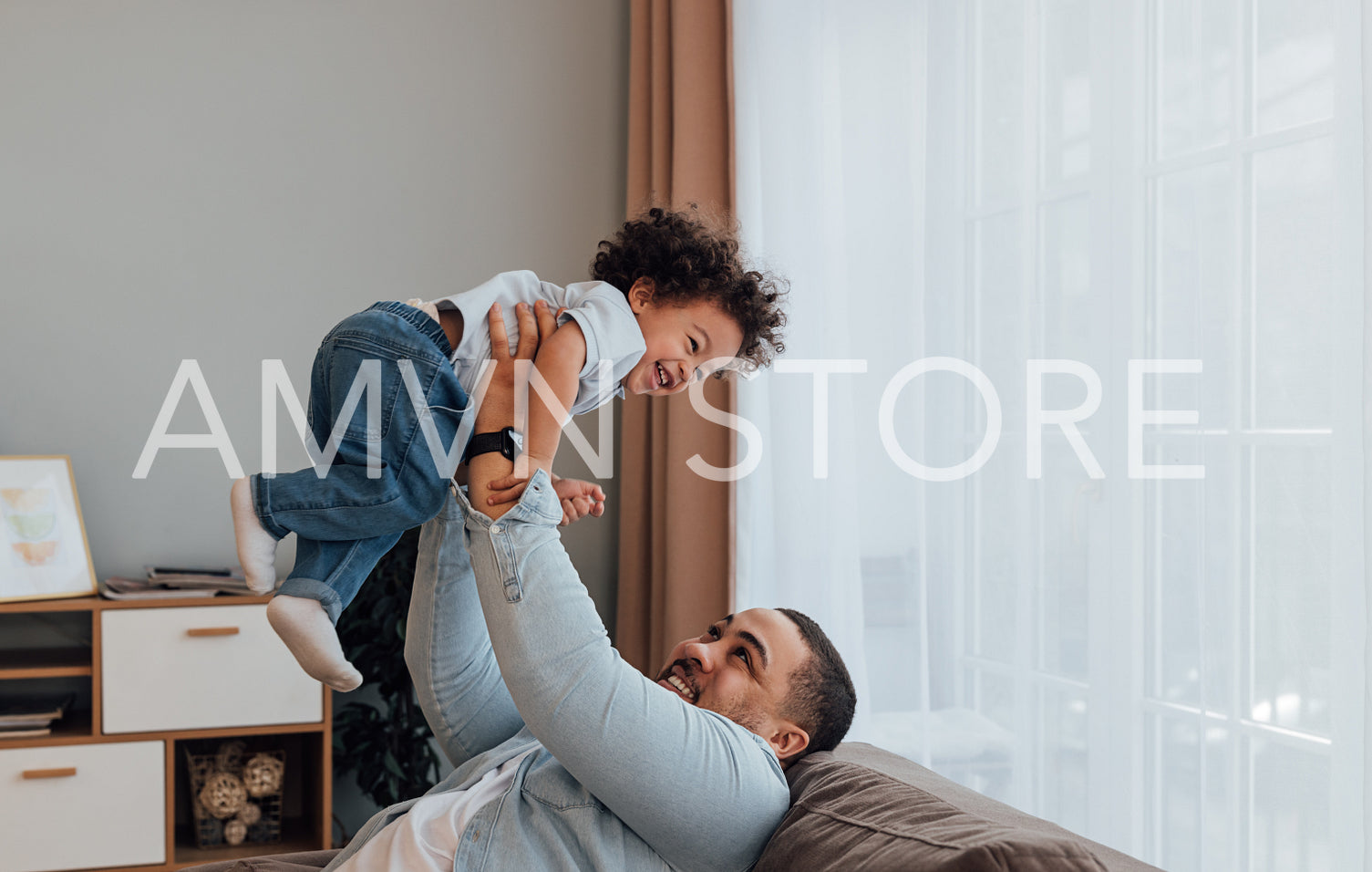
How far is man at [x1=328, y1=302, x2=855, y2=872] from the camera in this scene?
40.6 inches

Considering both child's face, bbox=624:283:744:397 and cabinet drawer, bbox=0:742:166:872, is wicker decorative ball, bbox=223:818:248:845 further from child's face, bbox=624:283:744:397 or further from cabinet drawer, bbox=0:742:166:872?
child's face, bbox=624:283:744:397

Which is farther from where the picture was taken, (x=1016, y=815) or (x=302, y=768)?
(x=302, y=768)

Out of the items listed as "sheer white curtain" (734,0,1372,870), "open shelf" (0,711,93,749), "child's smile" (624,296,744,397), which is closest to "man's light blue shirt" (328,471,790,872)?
"child's smile" (624,296,744,397)

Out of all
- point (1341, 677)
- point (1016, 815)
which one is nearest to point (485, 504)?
point (1016, 815)

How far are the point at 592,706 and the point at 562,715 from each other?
3 cm

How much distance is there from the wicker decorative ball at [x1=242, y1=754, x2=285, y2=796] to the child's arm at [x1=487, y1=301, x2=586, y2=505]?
1.86 metres

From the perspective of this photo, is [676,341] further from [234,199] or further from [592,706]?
[234,199]

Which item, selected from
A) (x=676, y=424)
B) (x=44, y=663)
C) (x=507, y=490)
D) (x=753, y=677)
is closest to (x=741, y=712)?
(x=753, y=677)

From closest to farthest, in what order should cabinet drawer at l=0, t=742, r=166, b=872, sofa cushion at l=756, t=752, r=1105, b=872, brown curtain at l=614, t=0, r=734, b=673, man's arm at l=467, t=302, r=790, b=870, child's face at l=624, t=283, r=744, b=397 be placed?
1. sofa cushion at l=756, t=752, r=1105, b=872
2. man's arm at l=467, t=302, r=790, b=870
3. child's face at l=624, t=283, r=744, b=397
4. cabinet drawer at l=0, t=742, r=166, b=872
5. brown curtain at l=614, t=0, r=734, b=673

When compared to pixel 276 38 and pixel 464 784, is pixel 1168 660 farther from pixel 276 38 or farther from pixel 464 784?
pixel 276 38

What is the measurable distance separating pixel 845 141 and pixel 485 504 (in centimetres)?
145

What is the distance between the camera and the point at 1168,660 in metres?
1.51

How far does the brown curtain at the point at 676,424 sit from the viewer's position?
8.77 ft

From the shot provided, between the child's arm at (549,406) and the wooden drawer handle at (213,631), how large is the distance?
64.1 inches
